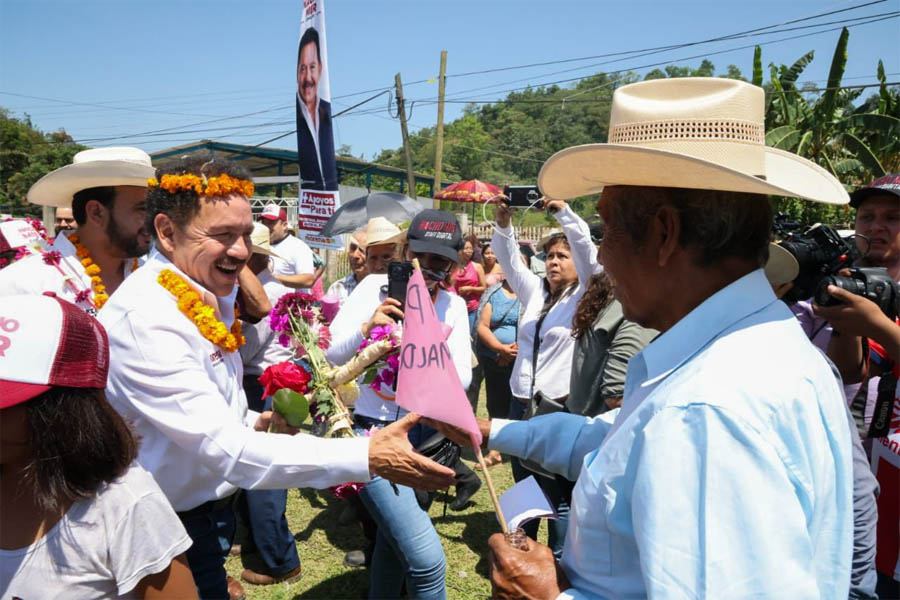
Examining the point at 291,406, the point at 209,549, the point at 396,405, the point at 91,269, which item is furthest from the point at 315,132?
the point at 209,549

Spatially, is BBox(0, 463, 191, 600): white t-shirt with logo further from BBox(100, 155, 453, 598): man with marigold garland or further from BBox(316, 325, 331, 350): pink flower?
BBox(316, 325, 331, 350): pink flower

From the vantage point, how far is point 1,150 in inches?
1194

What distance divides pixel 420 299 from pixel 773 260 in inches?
61.4

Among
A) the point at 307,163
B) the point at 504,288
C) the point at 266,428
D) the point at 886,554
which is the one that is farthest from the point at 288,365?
the point at 307,163

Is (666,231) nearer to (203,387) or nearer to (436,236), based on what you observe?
(203,387)

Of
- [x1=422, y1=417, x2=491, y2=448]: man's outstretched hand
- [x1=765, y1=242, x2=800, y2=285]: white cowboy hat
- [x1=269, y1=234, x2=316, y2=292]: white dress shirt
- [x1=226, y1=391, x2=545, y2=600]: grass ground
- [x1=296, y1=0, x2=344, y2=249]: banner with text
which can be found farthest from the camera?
[x1=296, y1=0, x2=344, y2=249]: banner with text

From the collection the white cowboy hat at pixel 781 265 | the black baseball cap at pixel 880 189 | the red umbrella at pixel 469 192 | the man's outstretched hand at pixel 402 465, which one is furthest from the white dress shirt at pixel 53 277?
the red umbrella at pixel 469 192

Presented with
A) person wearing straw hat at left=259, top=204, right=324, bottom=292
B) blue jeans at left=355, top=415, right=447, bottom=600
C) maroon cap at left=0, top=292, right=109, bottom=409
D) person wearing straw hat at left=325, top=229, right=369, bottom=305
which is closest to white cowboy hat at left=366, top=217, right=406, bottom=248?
person wearing straw hat at left=325, top=229, right=369, bottom=305

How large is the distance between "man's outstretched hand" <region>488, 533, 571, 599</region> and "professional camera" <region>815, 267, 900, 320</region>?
1.99 metres

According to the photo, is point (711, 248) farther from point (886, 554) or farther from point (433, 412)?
point (886, 554)

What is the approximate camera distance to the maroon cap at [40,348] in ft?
5.03

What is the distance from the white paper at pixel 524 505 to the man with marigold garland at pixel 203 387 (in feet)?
1.83

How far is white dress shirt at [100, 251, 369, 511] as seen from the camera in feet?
7.18

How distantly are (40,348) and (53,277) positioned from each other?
254 centimetres
